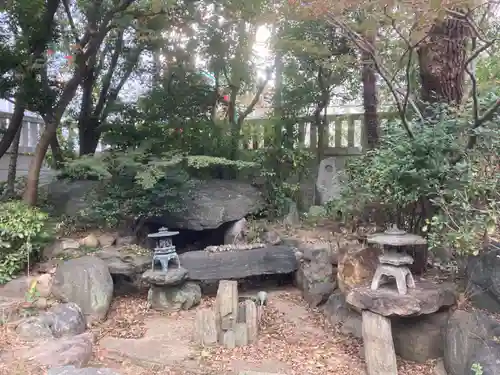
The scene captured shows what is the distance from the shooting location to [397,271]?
3.94 meters

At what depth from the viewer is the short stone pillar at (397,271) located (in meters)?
3.92

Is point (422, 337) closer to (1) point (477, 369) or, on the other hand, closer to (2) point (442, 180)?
(1) point (477, 369)

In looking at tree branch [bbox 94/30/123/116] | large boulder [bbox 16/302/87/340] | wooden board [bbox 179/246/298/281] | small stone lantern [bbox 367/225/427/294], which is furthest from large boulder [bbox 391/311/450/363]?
tree branch [bbox 94/30/123/116]

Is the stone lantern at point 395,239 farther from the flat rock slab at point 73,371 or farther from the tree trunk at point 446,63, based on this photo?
the flat rock slab at point 73,371

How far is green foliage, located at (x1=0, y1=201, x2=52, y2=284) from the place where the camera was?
5457 millimetres

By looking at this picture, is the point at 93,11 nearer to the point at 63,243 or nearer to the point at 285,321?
the point at 63,243

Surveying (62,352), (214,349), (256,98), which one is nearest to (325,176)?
(256,98)

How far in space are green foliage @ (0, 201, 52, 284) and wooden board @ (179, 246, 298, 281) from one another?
73.4 inches

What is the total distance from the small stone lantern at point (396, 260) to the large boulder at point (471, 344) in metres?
0.49

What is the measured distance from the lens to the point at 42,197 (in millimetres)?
7652

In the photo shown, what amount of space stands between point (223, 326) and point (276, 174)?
11.9 feet

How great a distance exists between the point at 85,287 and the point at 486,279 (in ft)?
13.6

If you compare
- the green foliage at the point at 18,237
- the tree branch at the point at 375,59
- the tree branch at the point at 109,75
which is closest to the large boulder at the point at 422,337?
the tree branch at the point at 375,59

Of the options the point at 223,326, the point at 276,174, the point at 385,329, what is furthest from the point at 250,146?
the point at 385,329
